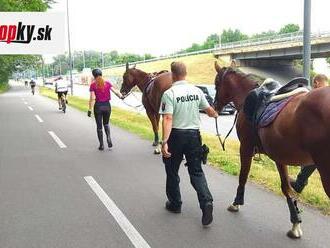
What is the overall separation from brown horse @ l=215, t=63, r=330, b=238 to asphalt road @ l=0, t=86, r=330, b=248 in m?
0.43

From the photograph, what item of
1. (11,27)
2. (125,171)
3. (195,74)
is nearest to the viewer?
(125,171)

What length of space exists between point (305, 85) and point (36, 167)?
6.28 m

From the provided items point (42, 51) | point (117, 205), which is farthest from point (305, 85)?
point (42, 51)

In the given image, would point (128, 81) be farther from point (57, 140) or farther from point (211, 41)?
point (211, 41)

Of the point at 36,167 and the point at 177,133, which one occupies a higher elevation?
the point at 177,133

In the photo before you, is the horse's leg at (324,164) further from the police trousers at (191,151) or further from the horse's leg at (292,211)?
the police trousers at (191,151)

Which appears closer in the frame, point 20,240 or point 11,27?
point 20,240

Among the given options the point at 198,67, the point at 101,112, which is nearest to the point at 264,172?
the point at 101,112

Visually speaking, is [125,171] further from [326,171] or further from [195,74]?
[195,74]

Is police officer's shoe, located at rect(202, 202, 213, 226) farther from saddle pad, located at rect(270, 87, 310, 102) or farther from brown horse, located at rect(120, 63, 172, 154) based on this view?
brown horse, located at rect(120, 63, 172, 154)

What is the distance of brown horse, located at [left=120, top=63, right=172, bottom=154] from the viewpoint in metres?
11.5

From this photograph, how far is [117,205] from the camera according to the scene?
21.8 feet

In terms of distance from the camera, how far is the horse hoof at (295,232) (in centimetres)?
520

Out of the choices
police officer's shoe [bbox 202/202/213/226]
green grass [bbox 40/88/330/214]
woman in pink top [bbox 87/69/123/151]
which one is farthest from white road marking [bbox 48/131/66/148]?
police officer's shoe [bbox 202/202/213/226]
